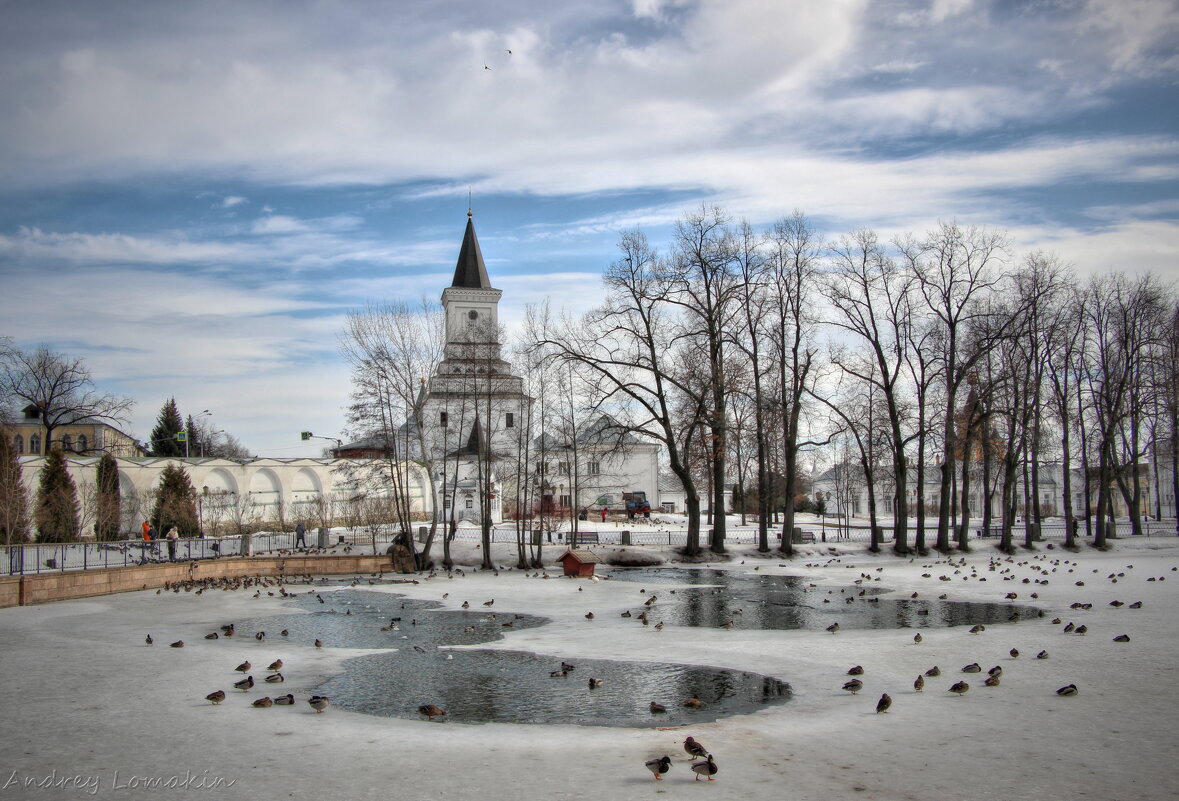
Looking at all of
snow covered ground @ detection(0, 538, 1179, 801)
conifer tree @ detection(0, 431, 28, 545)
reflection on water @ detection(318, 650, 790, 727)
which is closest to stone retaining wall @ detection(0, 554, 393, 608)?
snow covered ground @ detection(0, 538, 1179, 801)

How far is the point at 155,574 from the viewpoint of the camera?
92.8 ft

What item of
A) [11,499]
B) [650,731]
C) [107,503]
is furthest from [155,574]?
[650,731]

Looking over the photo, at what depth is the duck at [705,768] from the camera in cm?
681

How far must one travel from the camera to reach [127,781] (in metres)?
7.00

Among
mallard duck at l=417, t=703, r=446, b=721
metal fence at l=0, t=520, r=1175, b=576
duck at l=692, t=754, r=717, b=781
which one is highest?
duck at l=692, t=754, r=717, b=781

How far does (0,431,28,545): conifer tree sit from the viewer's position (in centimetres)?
3462

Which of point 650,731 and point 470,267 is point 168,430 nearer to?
point 470,267

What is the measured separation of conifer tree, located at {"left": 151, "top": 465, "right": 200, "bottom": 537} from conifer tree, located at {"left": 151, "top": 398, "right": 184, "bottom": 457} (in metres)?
49.9

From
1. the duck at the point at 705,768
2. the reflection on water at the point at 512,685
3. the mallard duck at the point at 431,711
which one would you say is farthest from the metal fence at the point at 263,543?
the duck at the point at 705,768

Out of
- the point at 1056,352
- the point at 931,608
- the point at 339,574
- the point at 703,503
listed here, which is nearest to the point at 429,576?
the point at 339,574

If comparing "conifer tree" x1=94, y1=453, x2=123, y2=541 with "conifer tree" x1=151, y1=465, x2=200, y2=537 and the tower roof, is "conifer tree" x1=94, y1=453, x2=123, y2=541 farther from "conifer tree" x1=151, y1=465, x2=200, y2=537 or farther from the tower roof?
the tower roof

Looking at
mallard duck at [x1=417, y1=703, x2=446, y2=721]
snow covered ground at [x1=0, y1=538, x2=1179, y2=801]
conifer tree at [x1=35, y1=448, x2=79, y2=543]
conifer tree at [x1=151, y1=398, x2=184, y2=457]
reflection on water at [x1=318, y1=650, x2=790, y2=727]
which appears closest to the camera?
snow covered ground at [x1=0, y1=538, x2=1179, y2=801]

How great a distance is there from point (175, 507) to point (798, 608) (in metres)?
41.8

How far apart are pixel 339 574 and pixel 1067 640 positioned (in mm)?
30041
